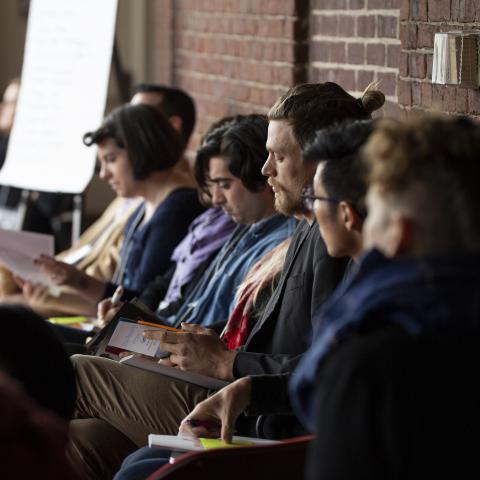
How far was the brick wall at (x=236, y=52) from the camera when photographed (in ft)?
13.7

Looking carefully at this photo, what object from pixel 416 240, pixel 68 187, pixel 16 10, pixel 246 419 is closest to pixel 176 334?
pixel 246 419

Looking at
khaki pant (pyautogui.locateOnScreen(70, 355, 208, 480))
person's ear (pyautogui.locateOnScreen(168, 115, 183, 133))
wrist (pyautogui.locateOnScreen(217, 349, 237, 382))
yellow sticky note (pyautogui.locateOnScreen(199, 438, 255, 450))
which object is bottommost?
khaki pant (pyautogui.locateOnScreen(70, 355, 208, 480))

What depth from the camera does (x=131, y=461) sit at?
7.57 ft

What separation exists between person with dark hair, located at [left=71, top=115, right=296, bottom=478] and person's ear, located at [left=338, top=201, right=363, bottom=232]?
682mm

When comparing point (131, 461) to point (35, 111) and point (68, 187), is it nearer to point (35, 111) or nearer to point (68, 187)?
point (68, 187)

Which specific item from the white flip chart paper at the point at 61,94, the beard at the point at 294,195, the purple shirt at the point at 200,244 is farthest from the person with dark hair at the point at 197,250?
the white flip chart paper at the point at 61,94

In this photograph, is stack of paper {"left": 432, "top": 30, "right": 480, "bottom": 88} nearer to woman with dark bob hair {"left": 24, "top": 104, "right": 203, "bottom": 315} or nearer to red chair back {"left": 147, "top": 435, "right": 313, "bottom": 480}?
red chair back {"left": 147, "top": 435, "right": 313, "bottom": 480}

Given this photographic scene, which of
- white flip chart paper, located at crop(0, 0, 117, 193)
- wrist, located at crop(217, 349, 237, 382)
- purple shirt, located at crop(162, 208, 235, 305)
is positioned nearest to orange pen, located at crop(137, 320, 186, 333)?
wrist, located at crop(217, 349, 237, 382)

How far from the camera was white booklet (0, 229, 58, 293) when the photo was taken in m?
3.74

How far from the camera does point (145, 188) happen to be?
401cm

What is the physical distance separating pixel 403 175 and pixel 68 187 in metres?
3.92

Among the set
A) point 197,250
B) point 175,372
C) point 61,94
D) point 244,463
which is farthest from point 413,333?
point 61,94

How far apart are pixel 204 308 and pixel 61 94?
2.29m

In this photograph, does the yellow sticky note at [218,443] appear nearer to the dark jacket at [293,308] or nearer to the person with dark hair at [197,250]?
the dark jacket at [293,308]
